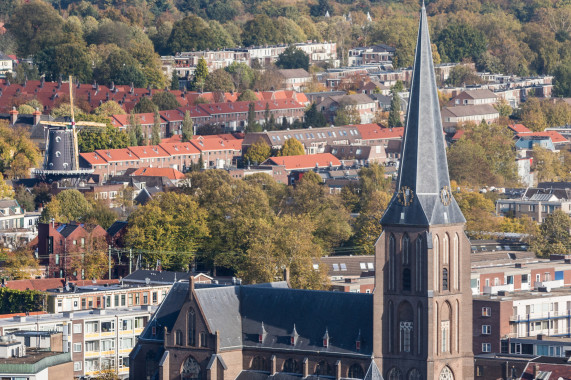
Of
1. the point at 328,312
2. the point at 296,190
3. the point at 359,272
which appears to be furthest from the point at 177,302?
the point at 296,190

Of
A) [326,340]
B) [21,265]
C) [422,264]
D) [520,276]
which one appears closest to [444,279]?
[422,264]

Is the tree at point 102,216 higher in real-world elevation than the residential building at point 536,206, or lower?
lower

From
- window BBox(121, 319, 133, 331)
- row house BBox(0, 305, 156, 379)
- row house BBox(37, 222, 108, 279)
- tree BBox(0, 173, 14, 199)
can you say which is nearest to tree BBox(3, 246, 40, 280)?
row house BBox(37, 222, 108, 279)

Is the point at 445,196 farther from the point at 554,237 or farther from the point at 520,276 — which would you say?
the point at 554,237

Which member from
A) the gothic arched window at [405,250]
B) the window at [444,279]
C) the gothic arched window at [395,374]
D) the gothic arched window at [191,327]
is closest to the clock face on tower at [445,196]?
the gothic arched window at [405,250]

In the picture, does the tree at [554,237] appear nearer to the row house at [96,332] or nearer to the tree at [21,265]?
the tree at [21,265]

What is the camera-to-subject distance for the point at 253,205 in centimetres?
15288

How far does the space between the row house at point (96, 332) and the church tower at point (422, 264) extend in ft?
84.5

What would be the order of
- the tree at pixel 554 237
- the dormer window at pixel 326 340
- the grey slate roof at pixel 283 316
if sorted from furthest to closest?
the tree at pixel 554 237, the dormer window at pixel 326 340, the grey slate roof at pixel 283 316

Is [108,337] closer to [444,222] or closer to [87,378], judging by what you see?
[87,378]

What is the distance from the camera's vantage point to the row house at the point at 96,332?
11962 cm

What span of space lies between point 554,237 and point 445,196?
66231 millimetres

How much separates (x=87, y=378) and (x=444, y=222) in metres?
26.7

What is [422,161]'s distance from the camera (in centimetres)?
9738
